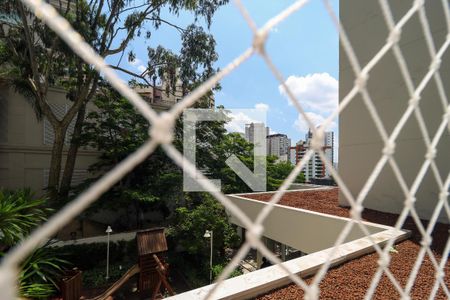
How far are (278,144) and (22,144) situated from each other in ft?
59.6

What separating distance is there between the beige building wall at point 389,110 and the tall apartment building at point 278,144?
53.0 ft

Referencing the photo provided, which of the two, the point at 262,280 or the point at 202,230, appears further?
the point at 202,230

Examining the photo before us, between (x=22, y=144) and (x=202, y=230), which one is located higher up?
(x=22, y=144)

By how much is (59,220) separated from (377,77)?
5364 mm

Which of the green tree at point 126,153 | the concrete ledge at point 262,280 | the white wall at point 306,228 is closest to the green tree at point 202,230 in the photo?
the green tree at point 126,153

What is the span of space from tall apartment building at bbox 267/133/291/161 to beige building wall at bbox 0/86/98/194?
52.4 ft

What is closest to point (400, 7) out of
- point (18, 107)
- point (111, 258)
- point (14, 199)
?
point (14, 199)

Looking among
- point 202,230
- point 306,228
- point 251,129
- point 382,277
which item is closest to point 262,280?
point 382,277

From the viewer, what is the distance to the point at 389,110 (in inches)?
173

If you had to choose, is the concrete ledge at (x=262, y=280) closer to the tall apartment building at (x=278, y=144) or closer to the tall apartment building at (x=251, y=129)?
the tall apartment building at (x=251, y=129)

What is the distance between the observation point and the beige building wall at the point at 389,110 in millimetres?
3760

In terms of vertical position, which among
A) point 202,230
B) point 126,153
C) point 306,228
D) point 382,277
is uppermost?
point 126,153

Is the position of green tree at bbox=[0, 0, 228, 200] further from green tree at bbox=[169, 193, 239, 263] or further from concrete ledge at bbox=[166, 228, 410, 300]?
concrete ledge at bbox=[166, 228, 410, 300]

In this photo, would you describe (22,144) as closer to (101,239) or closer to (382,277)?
(101,239)
